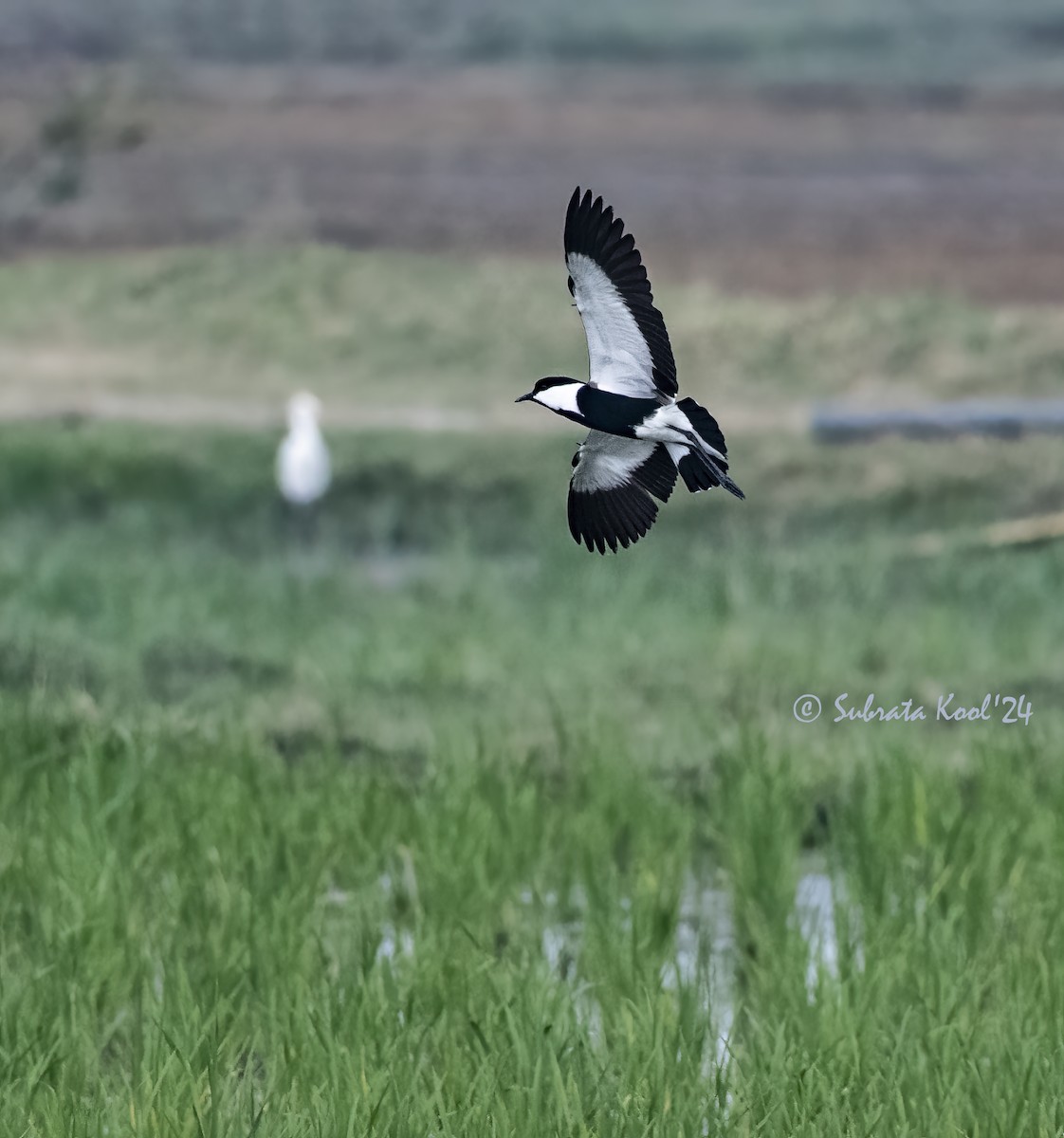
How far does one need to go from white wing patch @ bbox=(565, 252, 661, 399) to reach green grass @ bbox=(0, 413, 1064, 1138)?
1.29 meters

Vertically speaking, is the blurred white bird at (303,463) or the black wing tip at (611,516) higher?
the black wing tip at (611,516)

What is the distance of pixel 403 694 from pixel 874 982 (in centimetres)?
323

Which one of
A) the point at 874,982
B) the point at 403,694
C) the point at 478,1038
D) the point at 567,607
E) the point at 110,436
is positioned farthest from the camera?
the point at 110,436

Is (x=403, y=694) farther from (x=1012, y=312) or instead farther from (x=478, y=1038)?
(x=1012, y=312)

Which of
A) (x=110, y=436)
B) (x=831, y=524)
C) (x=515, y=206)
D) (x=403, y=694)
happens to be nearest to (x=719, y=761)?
(x=403, y=694)

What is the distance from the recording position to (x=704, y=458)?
253cm

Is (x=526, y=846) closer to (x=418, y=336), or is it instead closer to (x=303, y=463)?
(x=303, y=463)

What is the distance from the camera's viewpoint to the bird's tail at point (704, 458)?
98.6 inches

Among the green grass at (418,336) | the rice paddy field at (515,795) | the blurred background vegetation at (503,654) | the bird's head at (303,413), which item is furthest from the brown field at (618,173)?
the bird's head at (303,413)

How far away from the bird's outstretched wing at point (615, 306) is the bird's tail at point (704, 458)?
0.04 meters

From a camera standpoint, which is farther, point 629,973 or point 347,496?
point 347,496

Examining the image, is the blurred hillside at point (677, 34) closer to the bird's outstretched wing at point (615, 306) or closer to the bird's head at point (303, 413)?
the bird's head at point (303, 413)

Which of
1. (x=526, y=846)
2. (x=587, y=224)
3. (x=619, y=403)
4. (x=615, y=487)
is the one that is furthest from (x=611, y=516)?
(x=526, y=846)

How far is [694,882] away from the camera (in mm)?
5473
